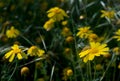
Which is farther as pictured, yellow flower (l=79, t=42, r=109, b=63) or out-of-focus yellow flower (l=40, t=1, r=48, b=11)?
out-of-focus yellow flower (l=40, t=1, r=48, b=11)

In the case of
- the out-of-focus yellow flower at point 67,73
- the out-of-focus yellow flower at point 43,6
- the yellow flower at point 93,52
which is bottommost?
the out-of-focus yellow flower at point 67,73

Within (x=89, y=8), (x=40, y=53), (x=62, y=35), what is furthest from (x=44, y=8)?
(x=40, y=53)

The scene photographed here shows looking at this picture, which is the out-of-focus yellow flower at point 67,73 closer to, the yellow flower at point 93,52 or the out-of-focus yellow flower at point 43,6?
the yellow flower at point 93,52

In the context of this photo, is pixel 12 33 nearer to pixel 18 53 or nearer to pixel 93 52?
pixel 18 53

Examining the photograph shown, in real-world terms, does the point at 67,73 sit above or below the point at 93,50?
below

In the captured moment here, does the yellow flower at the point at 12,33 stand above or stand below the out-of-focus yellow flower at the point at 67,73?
above

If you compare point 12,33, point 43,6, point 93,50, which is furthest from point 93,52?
point 43,6

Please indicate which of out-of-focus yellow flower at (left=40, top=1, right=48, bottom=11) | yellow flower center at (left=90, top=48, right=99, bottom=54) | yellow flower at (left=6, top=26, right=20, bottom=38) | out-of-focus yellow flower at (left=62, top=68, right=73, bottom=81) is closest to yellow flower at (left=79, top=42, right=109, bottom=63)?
yellow flower center at (left=90, top=48, right=99, bottom=54)

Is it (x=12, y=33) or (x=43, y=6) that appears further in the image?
(x=43, y=6)

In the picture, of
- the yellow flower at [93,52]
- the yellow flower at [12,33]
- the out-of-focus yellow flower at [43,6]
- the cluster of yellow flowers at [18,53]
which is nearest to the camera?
the yellow flower at [93,52]

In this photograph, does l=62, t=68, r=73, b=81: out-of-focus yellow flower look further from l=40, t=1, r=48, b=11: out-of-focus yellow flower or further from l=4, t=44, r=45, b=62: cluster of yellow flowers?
l=40, t=1, r=48, b=11: out-of-focus yellow flower

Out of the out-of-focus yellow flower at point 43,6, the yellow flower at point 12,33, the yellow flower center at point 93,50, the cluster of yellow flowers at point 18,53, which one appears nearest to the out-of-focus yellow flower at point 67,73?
the cluster of yellow flowers at point 18,53
